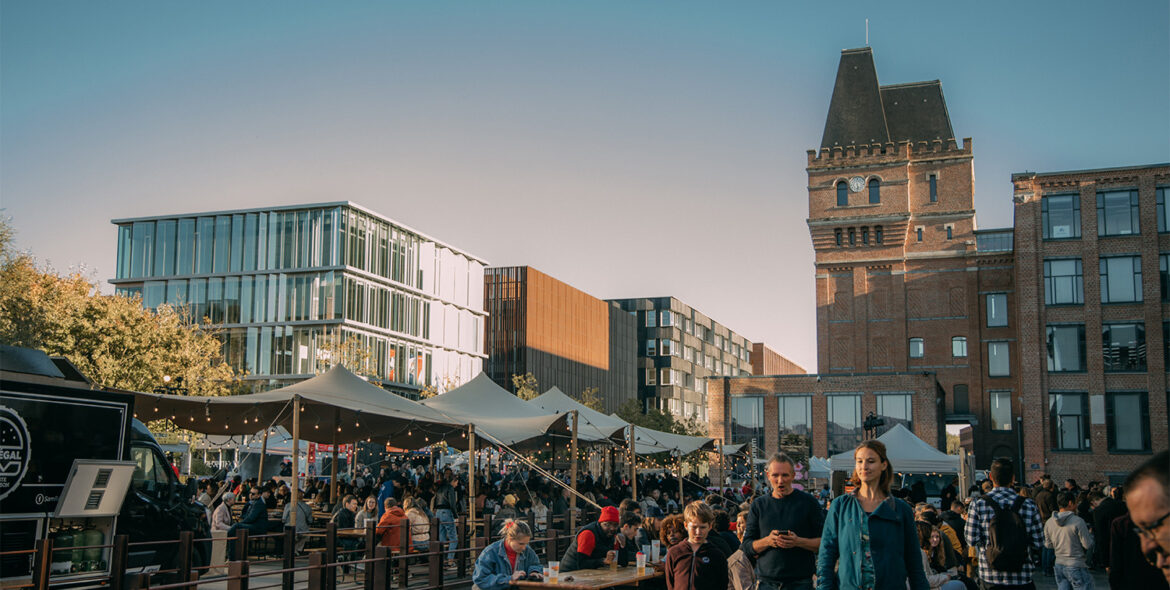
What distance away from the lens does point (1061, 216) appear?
54.3 metres

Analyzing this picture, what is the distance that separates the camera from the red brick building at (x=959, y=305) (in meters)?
52.9

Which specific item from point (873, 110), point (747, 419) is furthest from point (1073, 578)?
point (873, 110)

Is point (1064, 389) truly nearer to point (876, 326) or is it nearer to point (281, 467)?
point (876, 326)

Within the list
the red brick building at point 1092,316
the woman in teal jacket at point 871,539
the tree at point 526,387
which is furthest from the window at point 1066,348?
the woman in teal jacket at point 871,539

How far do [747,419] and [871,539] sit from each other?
58.8 metres

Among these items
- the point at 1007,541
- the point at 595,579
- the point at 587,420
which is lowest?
the point at 595,579

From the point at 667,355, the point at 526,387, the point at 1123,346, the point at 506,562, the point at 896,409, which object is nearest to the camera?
the point at 506,562

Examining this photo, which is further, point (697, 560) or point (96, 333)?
point (96, 333)

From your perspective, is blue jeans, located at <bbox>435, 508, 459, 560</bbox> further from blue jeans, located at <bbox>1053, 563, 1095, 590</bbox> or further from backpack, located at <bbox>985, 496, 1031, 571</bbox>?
backpack, located at <bbox>985, 496, 1031, 571</bbox>

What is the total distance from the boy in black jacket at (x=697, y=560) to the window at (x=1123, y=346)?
52.9m

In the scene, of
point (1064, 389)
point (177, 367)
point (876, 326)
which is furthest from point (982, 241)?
point (177, 367)

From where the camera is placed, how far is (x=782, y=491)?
6957mm

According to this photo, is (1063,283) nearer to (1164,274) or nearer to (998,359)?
(1164,274)

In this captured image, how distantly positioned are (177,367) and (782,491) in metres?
37.4
